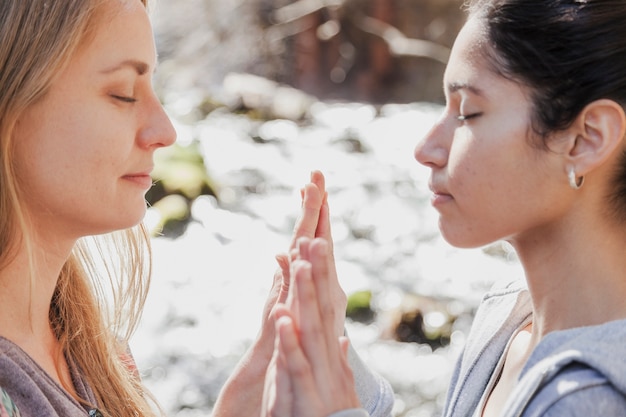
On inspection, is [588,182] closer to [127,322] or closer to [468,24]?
[468,24]

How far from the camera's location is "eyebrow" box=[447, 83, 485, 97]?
1687 millimetres

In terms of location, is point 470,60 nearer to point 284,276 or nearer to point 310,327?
point 284,276

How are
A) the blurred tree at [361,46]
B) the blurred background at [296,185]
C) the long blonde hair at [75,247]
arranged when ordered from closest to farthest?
the long blonde hair at [75,247]
the blurred background at [296,185]
the blurred tree at [361,46]

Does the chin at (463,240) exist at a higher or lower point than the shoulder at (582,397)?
higher

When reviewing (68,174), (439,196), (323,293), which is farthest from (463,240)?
(68,174)

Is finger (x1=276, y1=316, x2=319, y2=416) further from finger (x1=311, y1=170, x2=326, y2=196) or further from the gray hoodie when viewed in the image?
finger (x1=311, y1=170, x2=326, y2=196)

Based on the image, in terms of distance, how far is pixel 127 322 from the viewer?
2104 millimetres

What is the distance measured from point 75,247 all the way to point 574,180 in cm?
104

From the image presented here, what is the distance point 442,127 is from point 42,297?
829 mm

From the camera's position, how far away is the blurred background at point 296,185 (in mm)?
5617

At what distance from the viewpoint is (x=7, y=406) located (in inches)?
55.0

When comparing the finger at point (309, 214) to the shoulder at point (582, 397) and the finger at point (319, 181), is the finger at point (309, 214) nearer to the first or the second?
the finger at point (319, 181)

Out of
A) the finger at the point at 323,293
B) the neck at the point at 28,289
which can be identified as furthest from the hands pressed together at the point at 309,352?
the neck at the point at 28,289

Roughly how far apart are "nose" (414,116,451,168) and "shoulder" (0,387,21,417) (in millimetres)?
868
